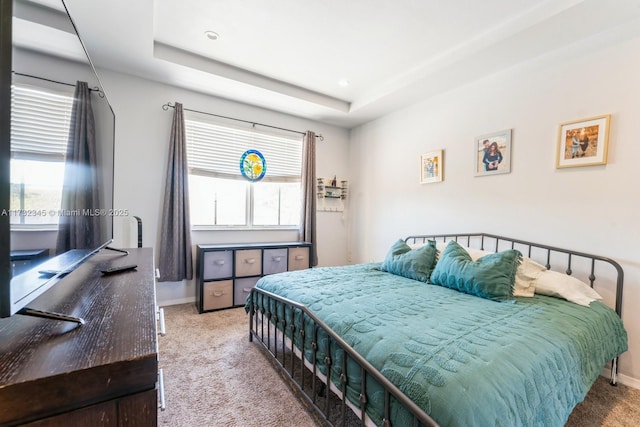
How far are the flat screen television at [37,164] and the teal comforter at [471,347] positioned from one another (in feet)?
3.60

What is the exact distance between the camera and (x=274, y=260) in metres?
3.51

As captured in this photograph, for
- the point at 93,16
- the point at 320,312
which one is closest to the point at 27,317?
the point at 320,312

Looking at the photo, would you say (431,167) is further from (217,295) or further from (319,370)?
(217,295)

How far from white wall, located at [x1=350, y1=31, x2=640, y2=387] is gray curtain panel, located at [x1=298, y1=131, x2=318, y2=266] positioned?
3.54 ft

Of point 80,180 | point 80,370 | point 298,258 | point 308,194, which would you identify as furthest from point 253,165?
point 80,370

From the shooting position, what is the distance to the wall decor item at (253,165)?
142 inches

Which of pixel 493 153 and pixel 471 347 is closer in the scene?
pixel 471 347

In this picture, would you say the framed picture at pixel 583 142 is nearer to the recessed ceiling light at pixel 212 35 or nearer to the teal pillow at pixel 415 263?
the teal pillow at pixel 415 263

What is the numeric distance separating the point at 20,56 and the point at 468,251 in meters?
2.76

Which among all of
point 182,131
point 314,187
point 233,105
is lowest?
point 314,187

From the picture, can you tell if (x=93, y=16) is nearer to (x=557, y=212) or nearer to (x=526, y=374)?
(x=526, y=374)

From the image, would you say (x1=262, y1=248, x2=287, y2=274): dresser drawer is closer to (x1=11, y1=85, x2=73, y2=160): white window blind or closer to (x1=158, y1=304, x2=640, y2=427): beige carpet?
(x1=158, y1=304, x2=640, y2=427): beige carpet

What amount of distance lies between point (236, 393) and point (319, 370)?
24.9 inches

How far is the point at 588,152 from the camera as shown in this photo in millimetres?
2080
